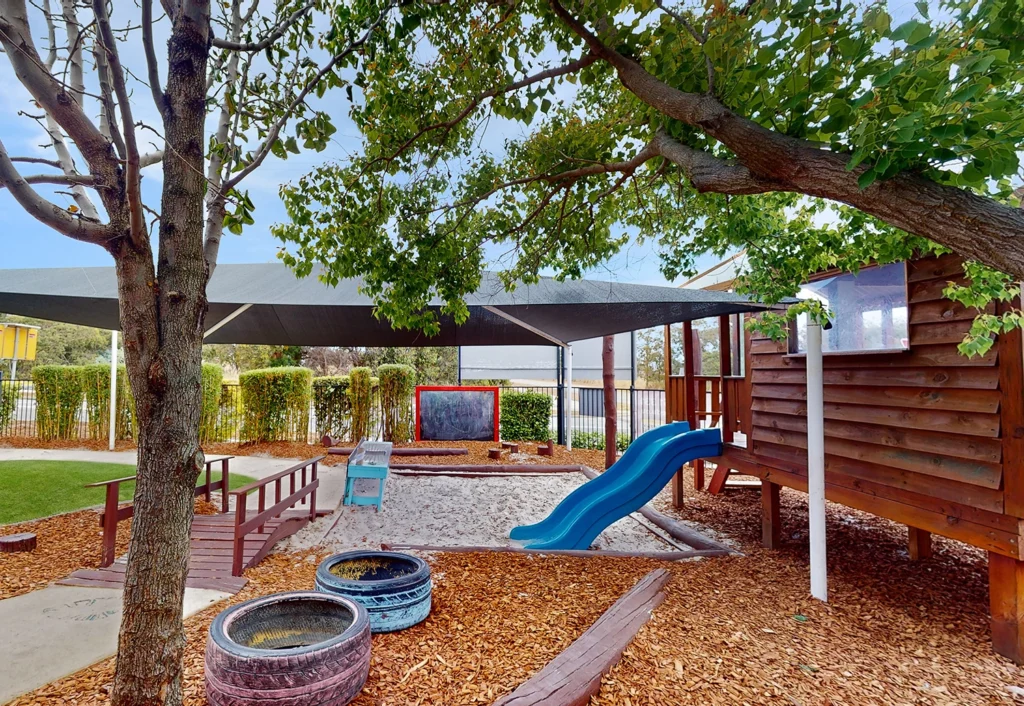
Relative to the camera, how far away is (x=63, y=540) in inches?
155

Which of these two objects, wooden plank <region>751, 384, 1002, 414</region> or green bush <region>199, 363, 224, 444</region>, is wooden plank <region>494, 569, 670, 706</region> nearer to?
wooden plank <region>751, 384, 1002, 414</region>

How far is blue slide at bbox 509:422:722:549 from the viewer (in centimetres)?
424

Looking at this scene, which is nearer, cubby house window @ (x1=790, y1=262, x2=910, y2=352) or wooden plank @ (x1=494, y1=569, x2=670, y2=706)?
wooden plank @ (x1=494, y1=569, x2=670, y2=706)

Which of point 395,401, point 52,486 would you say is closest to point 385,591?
point 52,486

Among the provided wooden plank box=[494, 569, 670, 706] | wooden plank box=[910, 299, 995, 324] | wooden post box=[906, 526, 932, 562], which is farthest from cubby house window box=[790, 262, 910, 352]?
wooden plank box=[494, 569, 670, 706]

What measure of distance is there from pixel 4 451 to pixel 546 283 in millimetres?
9212

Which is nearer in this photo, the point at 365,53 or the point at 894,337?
the point at 365,53

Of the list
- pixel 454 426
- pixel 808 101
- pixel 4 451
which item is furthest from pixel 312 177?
pixel 4 451

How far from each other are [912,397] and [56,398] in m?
12.5

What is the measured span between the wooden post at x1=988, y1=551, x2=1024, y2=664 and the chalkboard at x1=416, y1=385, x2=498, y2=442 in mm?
7497

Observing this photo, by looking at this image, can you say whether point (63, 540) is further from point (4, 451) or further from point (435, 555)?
point (4, 451)

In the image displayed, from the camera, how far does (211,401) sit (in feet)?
31.4

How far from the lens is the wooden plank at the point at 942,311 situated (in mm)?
2857

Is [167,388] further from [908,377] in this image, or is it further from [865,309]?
[865,309]
